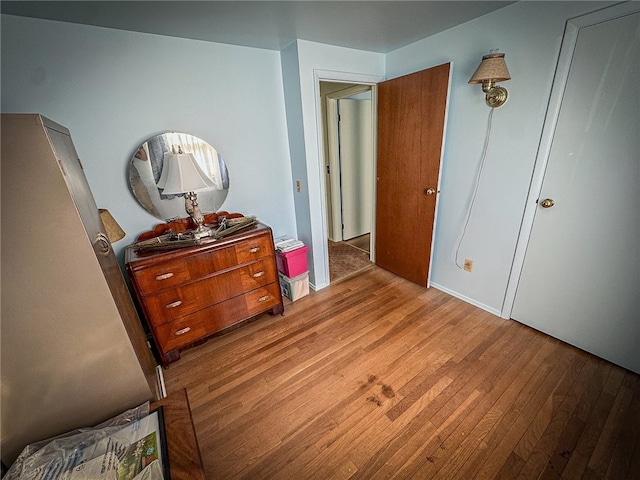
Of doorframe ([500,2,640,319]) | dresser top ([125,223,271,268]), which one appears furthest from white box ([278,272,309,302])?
doorframe ([500,2,640,319])

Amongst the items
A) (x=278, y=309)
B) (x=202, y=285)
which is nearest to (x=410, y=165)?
(x=278, y=309)

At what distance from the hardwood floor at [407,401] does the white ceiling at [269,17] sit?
82.4 inches

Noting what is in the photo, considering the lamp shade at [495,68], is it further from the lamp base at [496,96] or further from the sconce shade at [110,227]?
the sconce shade at [110,227]

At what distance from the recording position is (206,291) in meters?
1.78

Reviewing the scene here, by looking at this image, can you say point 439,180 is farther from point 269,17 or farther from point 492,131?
point 269,17

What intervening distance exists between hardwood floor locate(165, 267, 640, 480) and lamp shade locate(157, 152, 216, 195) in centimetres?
117

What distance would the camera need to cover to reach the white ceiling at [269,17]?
4.35 ft

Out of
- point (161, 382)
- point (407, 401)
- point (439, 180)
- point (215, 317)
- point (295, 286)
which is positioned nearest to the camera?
point (407, 401)

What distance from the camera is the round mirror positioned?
177 centimetres

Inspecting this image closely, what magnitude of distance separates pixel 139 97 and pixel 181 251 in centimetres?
106

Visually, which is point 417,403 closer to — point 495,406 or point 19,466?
point 495,406

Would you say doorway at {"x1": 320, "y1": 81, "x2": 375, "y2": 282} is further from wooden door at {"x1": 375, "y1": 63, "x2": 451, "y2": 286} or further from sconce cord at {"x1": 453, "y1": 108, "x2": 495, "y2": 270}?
sconce cord at {"x1": 453, "y1": 108, "x2": 495, "y2": 270}

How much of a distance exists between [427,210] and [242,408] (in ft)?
6.59

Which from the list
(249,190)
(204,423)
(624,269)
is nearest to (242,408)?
(204,423)
